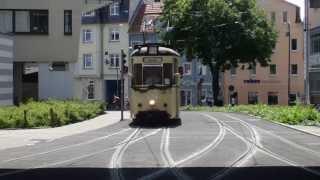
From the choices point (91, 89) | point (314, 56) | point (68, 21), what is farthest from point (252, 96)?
point (68, 21)

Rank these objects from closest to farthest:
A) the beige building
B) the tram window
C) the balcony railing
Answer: the tram window < the balcony railing < the beige building

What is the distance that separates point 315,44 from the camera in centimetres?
6103

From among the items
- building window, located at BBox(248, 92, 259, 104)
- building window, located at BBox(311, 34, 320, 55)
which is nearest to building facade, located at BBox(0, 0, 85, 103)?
building window, located at BBox(311, 34, 320, 55)

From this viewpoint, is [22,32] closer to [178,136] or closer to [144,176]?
[178,136]

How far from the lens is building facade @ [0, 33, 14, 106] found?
46344mm

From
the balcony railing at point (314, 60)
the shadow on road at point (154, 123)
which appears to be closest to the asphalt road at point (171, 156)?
the shadow on road at point (154, 123)

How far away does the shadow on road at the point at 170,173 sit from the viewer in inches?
575

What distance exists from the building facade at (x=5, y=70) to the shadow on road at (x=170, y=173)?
101 feet

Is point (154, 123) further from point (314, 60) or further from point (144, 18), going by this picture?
point (144, 18)

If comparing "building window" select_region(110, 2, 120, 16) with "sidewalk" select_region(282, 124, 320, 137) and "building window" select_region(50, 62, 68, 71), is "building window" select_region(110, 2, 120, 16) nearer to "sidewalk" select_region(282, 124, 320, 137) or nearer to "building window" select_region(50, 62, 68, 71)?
"building window" select_region(50, 62, 68, 71)

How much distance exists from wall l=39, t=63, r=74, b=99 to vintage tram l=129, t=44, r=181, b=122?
2181cm

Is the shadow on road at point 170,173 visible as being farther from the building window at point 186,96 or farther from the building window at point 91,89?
the building window at point 91,89

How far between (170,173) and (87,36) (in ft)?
248

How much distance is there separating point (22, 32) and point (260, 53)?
84.3 feet
